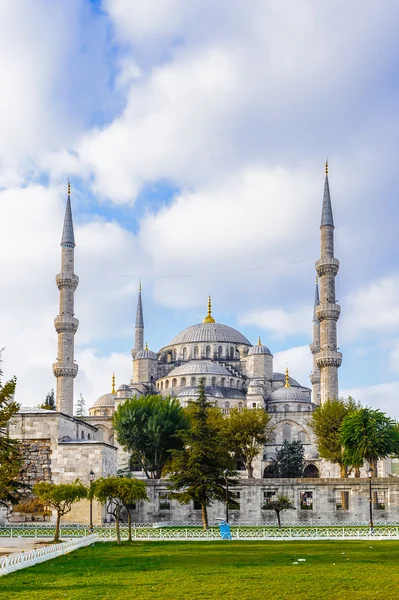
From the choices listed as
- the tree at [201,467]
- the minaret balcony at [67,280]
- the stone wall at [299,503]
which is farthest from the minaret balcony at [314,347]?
the tree at [201,467]

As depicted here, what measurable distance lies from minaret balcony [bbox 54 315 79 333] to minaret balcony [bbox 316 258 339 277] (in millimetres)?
17946

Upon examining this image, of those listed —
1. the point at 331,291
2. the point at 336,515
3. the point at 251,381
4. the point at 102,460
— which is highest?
the point at 331,291

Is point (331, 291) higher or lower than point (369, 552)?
higher

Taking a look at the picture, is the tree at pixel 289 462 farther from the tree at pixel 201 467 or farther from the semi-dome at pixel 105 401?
the semi-dome at pixel 105 401

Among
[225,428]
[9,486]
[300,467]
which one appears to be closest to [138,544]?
[9,486]

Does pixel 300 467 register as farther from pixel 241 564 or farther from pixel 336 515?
pixel 241 564

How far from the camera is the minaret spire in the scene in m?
53.3

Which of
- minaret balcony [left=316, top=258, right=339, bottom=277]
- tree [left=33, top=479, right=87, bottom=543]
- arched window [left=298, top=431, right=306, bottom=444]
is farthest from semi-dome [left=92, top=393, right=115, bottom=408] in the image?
tree [left=33, top=479, right=87, bottom=543]

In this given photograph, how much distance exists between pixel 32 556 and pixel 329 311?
38.9 m

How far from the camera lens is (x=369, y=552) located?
20328 millimetres

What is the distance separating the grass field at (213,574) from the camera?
1255 centimetres

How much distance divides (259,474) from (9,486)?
39.4 m

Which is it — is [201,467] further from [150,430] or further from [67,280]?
[67,280]

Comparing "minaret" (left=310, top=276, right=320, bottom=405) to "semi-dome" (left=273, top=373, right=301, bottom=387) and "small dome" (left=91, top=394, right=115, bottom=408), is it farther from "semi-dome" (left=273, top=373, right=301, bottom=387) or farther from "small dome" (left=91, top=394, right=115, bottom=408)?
"small dome" (left=91, top=394, right=115, bottom=408)
